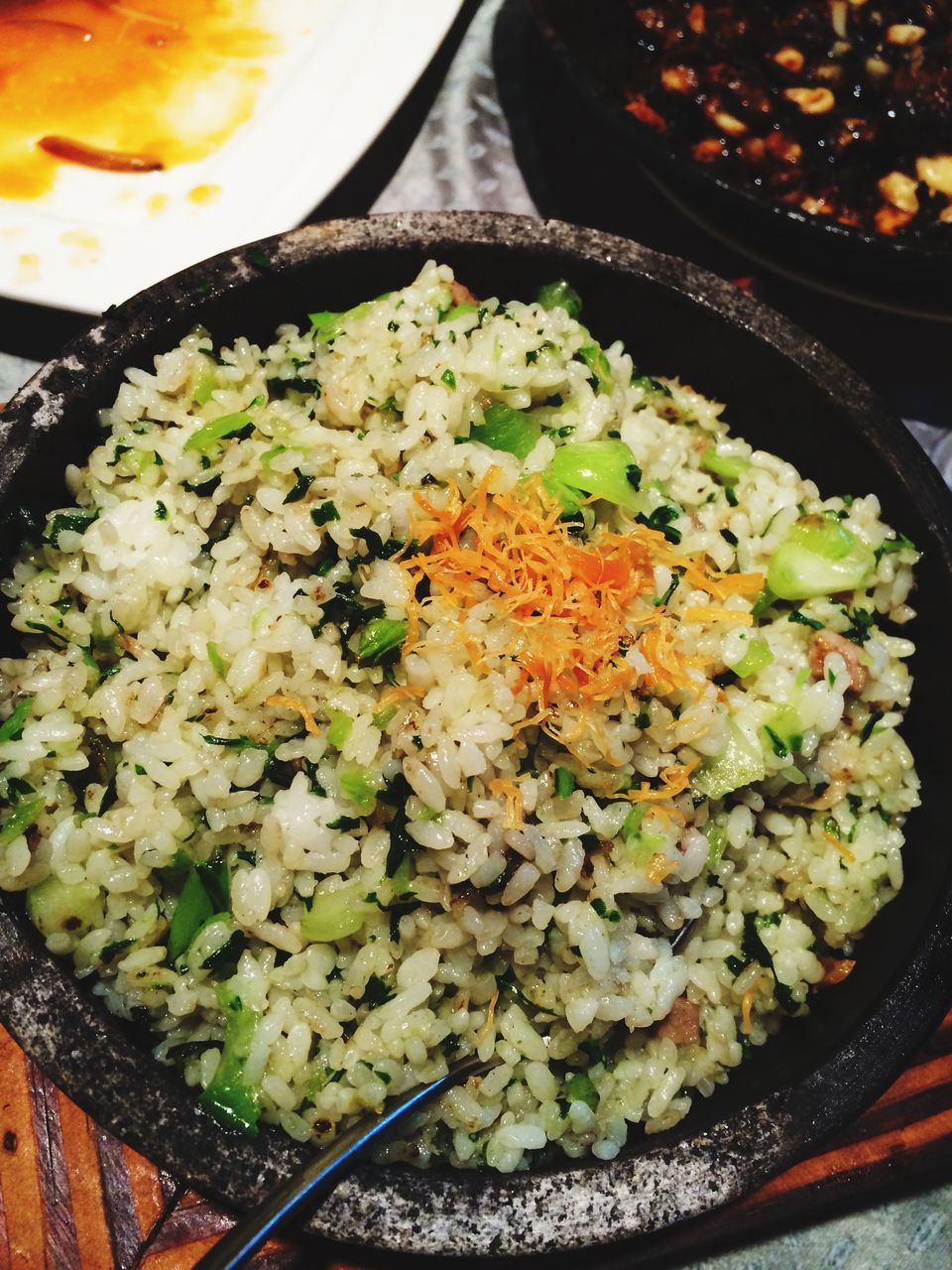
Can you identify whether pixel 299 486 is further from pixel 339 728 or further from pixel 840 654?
pixel 840 654

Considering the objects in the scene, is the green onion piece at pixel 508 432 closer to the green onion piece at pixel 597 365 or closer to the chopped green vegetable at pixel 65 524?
the green onion piece at pixel 597 365

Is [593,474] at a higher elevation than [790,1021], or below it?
higher

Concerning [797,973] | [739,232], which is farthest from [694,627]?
[739,232]

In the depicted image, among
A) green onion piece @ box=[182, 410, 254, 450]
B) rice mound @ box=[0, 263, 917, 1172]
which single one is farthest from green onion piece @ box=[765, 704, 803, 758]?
green onion piece @ box=[182, 410, 254, 450]

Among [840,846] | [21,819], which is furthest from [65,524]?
[840,846]

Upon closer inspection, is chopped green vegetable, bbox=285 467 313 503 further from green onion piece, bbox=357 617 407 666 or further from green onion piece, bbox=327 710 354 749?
green onion piece, bbox=327 710 354 749

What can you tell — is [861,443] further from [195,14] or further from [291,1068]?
[195,14]
